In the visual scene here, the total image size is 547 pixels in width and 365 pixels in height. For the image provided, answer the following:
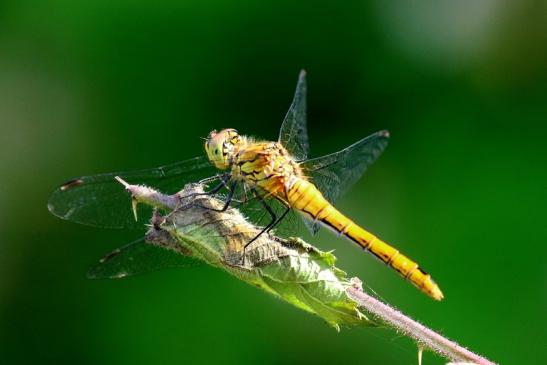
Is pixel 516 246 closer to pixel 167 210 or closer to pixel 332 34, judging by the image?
pixel 332 34

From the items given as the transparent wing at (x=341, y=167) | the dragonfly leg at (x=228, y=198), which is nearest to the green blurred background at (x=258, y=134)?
the transparent wing at (x=341, y=167)

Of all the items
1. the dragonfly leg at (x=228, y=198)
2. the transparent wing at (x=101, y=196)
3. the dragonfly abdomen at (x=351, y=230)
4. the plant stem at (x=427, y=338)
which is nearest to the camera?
the plant stem at (x=427, y=338)

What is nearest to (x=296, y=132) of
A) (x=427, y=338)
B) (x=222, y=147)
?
(x=222, y=147)

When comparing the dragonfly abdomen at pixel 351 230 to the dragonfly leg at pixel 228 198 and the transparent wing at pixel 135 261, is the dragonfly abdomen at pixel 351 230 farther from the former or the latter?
the transparent wing at pixel 135 261

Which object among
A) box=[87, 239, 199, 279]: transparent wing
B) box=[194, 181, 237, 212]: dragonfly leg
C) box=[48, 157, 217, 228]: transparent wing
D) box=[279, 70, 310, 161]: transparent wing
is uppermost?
box=[279, 70, 310, 161]: transparent wing

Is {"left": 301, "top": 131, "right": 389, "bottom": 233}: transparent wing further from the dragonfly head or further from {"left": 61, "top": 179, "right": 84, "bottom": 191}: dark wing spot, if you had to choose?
{"left": 61, "top": 179, "right": 84, "bottom": 191}: dark wing spot

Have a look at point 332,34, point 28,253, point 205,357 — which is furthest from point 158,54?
point 205,357

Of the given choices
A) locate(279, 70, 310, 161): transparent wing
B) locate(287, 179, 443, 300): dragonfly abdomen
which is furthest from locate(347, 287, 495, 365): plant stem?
locate(279, 70, 310, 161): transparent wing
